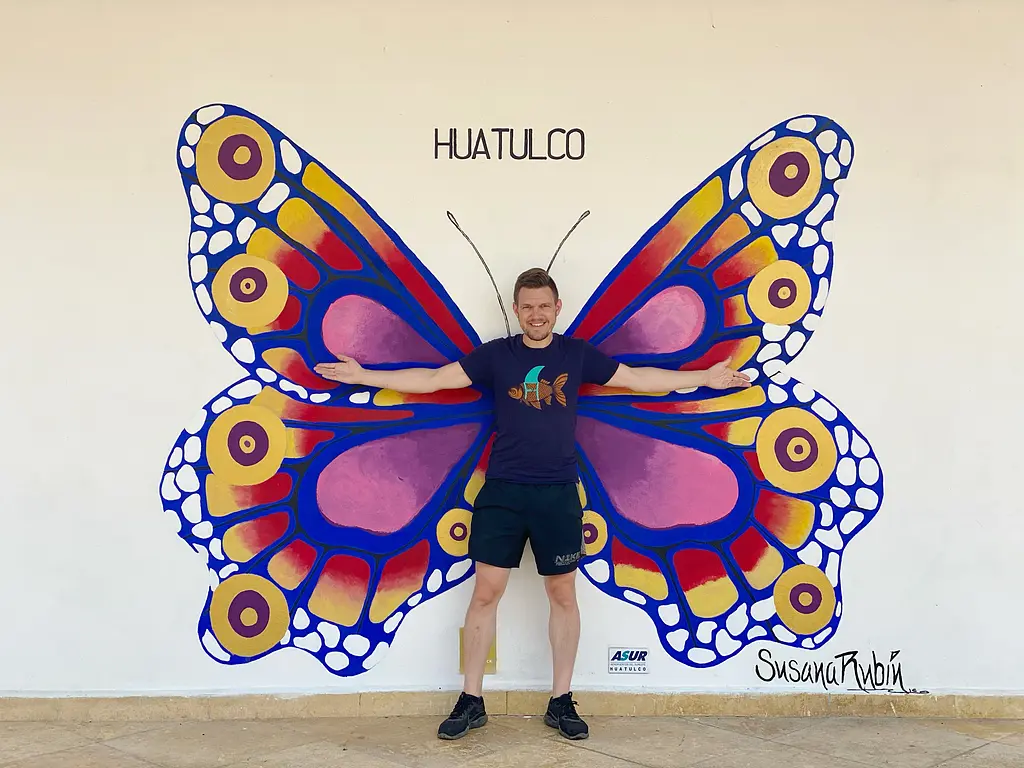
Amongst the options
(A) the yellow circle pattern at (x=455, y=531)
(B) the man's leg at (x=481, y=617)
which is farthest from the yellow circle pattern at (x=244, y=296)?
(B) the man's leg at (x=481, y=617)

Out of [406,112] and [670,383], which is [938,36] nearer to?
[670,383]

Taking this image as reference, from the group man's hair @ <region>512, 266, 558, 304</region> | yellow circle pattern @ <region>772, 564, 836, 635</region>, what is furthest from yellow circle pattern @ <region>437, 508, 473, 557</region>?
yellow circle pattern @ <region>772, 564, 836, 635</region>

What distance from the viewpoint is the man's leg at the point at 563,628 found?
3.74 meters

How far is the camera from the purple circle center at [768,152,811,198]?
12.9ft

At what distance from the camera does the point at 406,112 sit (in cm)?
389

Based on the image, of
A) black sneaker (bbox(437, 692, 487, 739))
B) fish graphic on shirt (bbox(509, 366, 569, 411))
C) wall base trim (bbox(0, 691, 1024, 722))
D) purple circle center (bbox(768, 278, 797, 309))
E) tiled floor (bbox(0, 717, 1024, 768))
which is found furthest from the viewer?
purple circle center (bbox(768, 278, 797, 309))

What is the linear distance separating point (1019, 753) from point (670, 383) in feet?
5.71

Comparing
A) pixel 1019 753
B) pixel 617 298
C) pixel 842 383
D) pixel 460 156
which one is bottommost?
pixel 1019 753

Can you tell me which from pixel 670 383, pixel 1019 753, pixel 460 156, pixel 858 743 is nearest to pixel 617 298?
pixel 670 383

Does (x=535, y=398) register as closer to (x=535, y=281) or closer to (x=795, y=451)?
(x=535, y=281)

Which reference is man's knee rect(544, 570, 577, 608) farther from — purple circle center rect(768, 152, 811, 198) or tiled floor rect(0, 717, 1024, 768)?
purple circle center rect(768, 152, 811, 198)

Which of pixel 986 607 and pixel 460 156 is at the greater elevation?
pixel 460 156

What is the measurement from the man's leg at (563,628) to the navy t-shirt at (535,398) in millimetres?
386

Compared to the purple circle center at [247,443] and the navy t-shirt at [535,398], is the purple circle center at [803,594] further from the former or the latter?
the purple circle center at [247,443]
